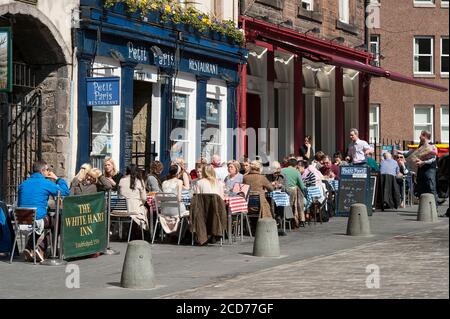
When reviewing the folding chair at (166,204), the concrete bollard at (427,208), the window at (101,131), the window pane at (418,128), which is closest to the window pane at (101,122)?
the window at (101,131)

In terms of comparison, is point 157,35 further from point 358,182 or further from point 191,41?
point 358,182

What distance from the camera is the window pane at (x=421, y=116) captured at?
5753 cm

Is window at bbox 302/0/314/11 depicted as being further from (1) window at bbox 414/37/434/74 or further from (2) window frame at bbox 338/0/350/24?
(1) window at bbox 414/37/434/74

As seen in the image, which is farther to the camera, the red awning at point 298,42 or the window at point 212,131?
the red awning at point 298,42

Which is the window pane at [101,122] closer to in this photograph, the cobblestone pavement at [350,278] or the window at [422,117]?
the cobblestone pavement at [350,278]

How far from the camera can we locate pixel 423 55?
5709cm

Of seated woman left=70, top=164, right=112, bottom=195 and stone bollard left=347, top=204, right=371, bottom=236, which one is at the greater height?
seated woman left=70, top=164, right=112, bottom=195

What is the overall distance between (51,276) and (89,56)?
801 centimetres

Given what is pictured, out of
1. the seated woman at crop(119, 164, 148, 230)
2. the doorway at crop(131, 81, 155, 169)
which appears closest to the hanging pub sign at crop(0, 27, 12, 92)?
the seated woman at crop(119, 164, 148, 230)

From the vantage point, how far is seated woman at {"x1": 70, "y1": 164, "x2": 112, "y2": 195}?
1664 cm

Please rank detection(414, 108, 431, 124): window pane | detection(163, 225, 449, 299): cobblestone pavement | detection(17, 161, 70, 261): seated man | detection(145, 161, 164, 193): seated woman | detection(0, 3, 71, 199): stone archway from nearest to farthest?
detection(163, 225, 449, 299): cobblestone pavement, detection(17, 161, 70, 261): seated man, detection(145, 161, 164, 193): seated woman, detection(0, 3, 71, 199): stone archway, detection(414, 108, 431, 124): window pane

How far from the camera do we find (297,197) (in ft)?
68.1

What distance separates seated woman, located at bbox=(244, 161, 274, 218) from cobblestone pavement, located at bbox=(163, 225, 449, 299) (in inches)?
109

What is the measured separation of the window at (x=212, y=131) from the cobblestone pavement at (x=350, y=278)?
10.2m
